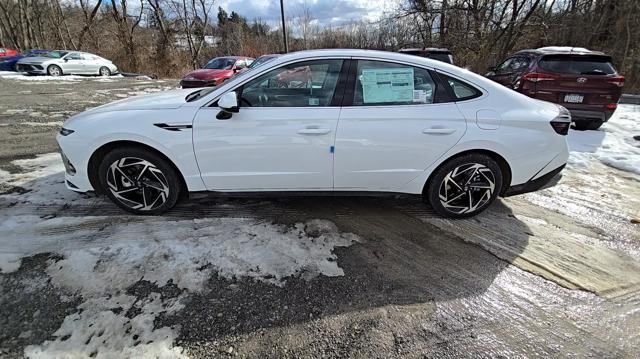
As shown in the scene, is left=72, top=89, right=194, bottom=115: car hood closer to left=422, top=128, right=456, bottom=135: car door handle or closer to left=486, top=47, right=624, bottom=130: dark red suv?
left=422, top=128, right=456, bottom=135: car door handle

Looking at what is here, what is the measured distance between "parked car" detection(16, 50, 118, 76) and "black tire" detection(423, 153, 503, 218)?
71.5ft

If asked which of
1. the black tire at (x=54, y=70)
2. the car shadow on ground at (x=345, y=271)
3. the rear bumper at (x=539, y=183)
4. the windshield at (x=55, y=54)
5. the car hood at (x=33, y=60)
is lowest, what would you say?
the car shadow on ground at (x=345, y=271)

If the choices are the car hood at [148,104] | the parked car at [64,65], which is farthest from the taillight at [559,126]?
the parked car at [64,65]

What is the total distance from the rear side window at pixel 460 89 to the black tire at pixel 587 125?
5835 mm

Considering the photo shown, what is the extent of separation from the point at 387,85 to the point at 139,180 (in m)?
2.48

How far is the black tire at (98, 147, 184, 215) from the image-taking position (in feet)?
10.2

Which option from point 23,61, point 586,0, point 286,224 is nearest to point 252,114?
point 286,224

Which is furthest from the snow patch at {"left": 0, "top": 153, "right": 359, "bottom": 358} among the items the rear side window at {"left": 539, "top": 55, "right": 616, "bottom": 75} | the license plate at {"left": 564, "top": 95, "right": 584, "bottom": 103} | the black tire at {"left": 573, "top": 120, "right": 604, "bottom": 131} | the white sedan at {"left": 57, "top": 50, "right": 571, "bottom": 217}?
the black tire at {"left": 573, "top": 120, "right": 604, "bottom": 131}

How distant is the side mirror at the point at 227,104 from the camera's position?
112 inches

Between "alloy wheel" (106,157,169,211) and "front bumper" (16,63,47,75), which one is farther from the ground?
"front bumper" (16,63,47,75)

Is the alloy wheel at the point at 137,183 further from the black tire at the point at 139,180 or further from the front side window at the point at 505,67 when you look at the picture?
the front side window at the point at 505,67

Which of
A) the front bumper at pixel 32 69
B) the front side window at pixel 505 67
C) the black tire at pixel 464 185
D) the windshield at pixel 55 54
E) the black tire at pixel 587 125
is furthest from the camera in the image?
the windshield at pixel 55 54

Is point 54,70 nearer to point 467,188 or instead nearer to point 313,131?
point 313,131

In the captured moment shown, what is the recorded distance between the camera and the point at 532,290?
8.29 feet
